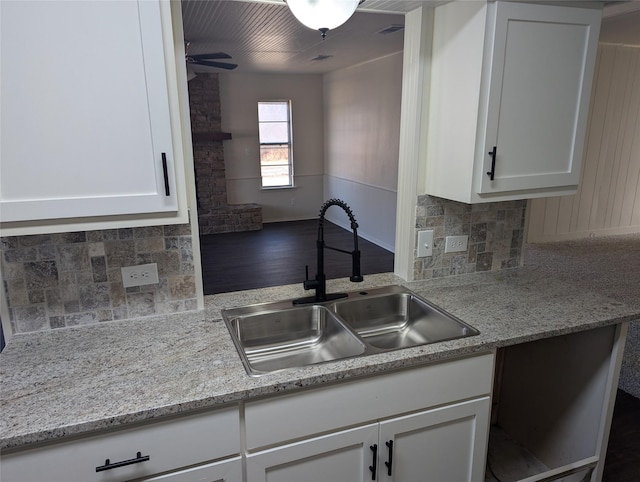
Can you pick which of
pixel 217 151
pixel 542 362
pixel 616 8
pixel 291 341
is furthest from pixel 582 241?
pixel 217 151

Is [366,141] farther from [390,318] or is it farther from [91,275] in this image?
[91,275]

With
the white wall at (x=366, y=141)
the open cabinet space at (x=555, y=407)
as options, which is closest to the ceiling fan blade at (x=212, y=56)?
the white wall at (x=366, y=141)

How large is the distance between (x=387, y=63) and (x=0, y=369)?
17.6 ft

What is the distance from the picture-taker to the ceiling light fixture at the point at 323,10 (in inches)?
50.3

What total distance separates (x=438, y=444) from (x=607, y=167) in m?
3.98

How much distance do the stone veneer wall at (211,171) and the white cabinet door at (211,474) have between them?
5897 mm

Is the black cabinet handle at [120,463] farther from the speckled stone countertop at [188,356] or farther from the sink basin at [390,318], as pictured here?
the sink basin at [390,318]

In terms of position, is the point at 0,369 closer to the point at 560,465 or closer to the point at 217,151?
the point at 560,465

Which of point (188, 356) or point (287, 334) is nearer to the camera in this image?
point (188, 356)

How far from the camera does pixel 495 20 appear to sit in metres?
1.53

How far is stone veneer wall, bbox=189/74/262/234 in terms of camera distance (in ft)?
23.0

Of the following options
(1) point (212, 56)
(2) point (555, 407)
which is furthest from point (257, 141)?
(2) point (555, 407)

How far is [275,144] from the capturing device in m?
7.79

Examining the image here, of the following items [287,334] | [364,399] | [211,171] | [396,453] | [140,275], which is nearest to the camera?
[364,399]
